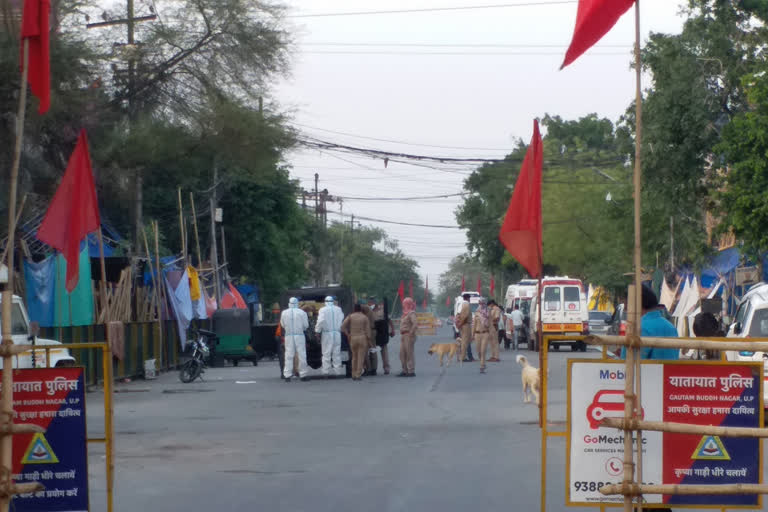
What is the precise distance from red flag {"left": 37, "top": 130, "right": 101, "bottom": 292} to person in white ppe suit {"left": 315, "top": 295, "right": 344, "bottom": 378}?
8238 millimetres

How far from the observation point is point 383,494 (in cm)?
980

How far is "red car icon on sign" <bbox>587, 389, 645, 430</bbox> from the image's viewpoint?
7449 mm

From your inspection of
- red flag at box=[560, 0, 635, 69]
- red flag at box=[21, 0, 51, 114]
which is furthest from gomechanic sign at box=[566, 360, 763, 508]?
red flag at box=[21, 0, 51, 114]

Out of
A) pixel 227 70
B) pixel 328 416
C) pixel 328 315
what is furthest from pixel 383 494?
pixel 227 70

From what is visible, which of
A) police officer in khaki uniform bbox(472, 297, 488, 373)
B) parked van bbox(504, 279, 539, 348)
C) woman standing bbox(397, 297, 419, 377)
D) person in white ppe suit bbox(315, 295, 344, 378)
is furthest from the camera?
parked van bbox(504, 279, 539, 348)

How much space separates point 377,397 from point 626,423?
1489cm

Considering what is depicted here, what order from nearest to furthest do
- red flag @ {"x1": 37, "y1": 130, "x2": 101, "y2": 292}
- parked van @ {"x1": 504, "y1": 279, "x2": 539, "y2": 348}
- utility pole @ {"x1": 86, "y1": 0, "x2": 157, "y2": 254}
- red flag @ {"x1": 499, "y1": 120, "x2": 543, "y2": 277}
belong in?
red flag @ {"x1": 499, "y1": 120, "x2": 543, "y2": 277} < red flag @ {"x1": 37, "y1": 130, "x2": 101, "y2": 292} < utility pole @ {"x1": 86, "y1": 0, "x2": 157, "y2": 254} < parked van @ {"x1": 504, "y1": 279, "x2": 539, "y2": 348}

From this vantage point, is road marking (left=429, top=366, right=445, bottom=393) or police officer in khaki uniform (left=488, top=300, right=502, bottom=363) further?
police officer in khaki uniform (left=488, top=300, right=502, bottom=363)

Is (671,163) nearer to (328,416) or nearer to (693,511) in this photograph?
(328,416)

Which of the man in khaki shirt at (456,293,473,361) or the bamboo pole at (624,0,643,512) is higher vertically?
the bamboo pole at (624,0,643,512)

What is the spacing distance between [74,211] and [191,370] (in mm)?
10633

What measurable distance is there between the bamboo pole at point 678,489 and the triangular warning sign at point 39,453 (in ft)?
11.0

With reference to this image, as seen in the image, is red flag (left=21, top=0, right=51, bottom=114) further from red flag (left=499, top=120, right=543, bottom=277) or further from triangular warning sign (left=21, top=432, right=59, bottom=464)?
red flag (left=499, top=120, right=543, bottom=277)

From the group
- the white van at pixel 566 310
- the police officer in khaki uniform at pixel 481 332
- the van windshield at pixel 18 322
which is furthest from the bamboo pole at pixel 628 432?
the white van at pixel 566 310
